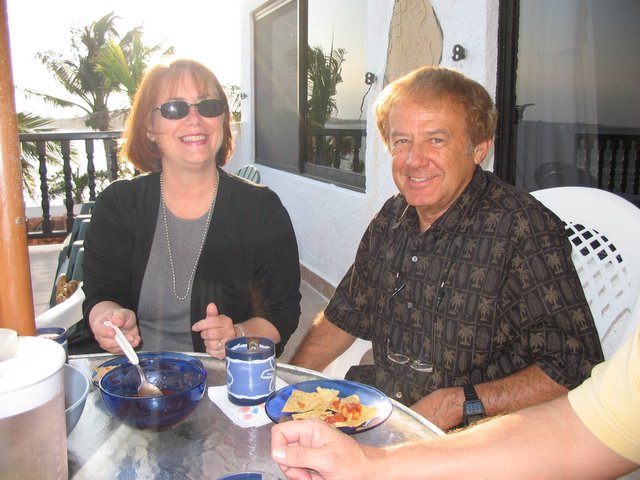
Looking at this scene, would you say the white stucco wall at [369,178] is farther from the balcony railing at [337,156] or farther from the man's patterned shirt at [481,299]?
the man's patterned shirt at [481,299]

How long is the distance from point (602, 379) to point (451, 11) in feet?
8.00

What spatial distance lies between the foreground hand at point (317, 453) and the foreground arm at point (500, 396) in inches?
23.7

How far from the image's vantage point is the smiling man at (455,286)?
138 centimetres

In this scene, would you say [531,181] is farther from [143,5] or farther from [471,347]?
[143,5]

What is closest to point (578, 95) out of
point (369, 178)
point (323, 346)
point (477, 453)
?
point (369, 178)

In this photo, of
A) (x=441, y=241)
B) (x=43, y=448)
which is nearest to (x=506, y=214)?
(x=441, y=241)

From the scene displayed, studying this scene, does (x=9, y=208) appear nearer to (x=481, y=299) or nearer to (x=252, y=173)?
(x=481, y=299)

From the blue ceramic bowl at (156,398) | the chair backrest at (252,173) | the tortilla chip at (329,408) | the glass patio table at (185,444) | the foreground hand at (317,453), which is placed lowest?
the glass patio table at (185,444)

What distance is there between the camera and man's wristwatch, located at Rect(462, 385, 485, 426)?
54.7 inches

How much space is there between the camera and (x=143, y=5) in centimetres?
2069

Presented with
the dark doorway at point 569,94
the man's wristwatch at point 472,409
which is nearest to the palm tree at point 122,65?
the dark doorway at point 569,94

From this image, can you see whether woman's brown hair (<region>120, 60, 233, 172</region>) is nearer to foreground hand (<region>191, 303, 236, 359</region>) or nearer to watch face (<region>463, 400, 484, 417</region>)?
foreground hand (<region>191, 303, 236, 359</region>)

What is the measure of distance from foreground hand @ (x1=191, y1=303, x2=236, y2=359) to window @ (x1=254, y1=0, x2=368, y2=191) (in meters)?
2.89

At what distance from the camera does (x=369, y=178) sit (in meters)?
3.88
